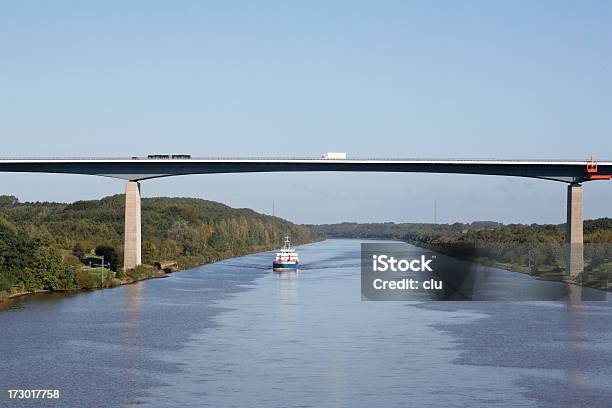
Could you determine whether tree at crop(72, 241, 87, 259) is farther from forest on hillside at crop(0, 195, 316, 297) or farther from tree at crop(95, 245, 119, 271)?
tree at crop(95, 245, 119, 271)

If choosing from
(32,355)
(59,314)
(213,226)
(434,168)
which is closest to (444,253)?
(213,226)

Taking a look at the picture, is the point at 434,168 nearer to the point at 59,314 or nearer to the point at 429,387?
the point at 59,314

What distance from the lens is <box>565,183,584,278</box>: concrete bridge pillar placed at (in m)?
71.1

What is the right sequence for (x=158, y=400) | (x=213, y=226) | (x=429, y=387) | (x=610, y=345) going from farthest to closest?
(x=213, y=226)
(x=610, y=345)
(x=429, y=387)
(x=158, y=400)

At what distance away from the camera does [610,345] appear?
1554 inches

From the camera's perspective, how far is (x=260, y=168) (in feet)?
241

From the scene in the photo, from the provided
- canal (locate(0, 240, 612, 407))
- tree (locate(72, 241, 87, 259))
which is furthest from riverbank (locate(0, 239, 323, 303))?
tree (locate(72, 241, 87, 259))

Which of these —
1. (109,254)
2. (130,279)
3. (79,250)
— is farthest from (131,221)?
(79,250)

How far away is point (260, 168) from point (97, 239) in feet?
80.0

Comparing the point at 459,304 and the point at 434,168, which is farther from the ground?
the point at 434,168

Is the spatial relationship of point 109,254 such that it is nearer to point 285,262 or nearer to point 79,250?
point 79,250

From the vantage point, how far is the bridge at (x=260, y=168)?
71.4 m

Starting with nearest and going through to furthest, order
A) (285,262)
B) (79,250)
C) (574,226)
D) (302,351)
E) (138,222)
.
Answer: (302,351)
(574,226)
(138,222)
(79,250)
(285,262)

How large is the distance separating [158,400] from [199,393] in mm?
1406
